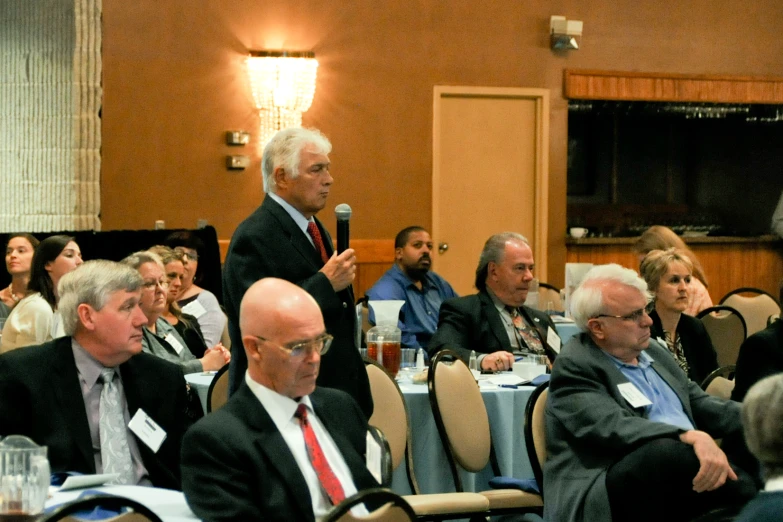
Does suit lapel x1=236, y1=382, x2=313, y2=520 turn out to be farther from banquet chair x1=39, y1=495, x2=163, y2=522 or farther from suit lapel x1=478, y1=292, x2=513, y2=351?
suit lapel x1=478, y1=292, x2=513, y2=351

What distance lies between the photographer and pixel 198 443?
238cm

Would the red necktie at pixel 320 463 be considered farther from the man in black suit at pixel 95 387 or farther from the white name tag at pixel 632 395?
the white name tag at pixel 632 395

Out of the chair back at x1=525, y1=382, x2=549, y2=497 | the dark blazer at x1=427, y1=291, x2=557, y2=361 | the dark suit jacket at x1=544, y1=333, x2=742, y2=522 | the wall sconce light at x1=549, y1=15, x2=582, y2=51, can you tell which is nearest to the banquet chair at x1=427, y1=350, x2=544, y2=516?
the chair back at x1=525, y1=382, x2=549, y2=497

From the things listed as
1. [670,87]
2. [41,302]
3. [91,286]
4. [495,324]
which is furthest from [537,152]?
[91,286]

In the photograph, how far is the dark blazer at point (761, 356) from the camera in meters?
3.75

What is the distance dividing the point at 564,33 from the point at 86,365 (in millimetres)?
7416

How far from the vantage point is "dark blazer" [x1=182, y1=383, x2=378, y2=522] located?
234cm

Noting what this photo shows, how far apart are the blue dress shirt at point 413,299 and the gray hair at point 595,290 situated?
3.33 m

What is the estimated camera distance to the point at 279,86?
351 inches

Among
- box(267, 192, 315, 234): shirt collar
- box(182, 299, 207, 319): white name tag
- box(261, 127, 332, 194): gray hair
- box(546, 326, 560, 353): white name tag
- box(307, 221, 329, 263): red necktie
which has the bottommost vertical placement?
box(546, 326, 560, 353): white name tag

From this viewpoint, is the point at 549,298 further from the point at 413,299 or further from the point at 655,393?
the point at 655,393

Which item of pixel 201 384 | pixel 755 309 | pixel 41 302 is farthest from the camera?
pixel 755 309

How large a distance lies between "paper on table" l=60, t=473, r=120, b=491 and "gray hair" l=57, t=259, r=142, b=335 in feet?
1.83

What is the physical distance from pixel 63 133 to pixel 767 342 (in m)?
6.17
